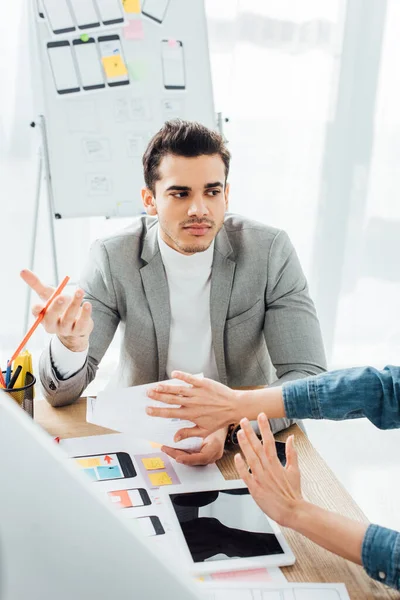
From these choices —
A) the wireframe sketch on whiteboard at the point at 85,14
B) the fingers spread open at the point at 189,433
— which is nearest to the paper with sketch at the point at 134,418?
the fingers spread open at the point at 189,433

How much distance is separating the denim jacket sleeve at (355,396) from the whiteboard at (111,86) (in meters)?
1.77

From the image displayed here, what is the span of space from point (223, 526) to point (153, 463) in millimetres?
213

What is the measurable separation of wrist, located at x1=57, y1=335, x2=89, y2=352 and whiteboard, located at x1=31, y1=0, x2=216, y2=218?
57.9 inches

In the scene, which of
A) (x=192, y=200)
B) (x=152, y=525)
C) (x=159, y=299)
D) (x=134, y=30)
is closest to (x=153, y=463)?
(x=152, y=525)

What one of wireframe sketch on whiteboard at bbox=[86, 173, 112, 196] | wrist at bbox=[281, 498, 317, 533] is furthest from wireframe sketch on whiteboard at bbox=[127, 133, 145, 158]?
wrist at bbox=[281, 498, 317, 533]

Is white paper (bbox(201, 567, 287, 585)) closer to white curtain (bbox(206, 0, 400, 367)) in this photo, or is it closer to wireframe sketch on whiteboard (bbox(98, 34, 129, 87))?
wireframe sketch on whiteboard (bbox(98, 34, 129, 87))

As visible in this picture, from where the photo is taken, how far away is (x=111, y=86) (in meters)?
2.72

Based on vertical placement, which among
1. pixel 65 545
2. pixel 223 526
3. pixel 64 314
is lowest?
pixel 223 526

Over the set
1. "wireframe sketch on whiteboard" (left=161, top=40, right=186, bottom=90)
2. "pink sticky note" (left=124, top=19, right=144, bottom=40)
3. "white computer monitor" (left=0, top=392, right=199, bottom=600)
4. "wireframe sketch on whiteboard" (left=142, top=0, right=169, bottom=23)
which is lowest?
"wireframe sketch on whiteboard" (left=161, top=40, right=186, bottom=90)

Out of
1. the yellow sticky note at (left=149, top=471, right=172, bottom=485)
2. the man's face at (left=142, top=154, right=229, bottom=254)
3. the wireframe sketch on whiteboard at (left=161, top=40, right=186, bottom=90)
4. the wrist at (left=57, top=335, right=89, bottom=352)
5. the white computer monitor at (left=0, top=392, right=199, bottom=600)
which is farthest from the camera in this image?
the wireframe sketch on whiteboard at (left=161, top=40, right=186, bottom=90)

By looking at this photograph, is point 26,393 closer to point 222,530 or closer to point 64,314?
point 64,314

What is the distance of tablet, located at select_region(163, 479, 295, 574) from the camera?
0.89 m

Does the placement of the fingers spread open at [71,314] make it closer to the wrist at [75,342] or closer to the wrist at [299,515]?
the wrist at [75,342]

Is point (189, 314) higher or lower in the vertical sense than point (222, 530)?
lower
